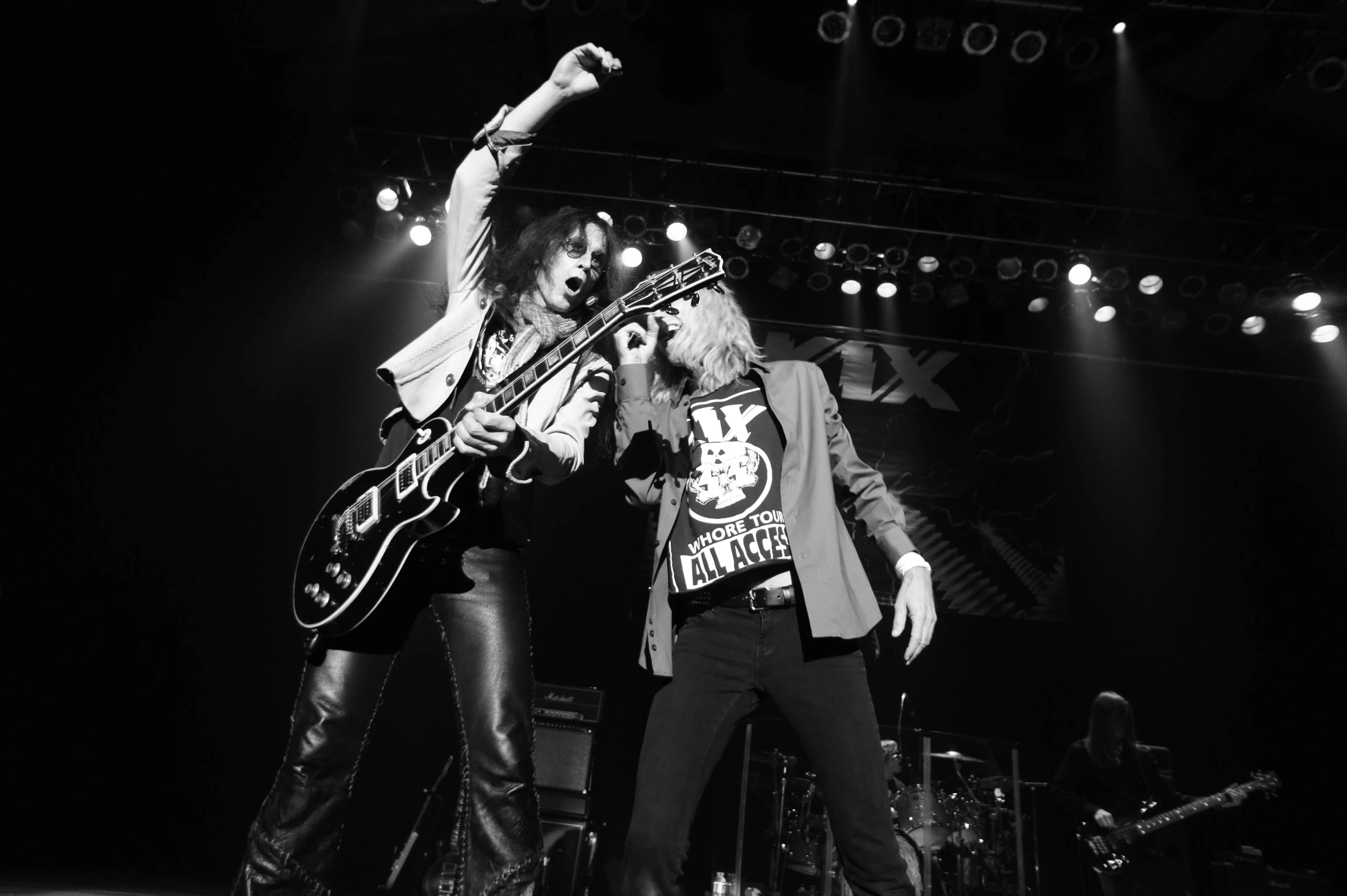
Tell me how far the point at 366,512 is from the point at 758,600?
1.15m

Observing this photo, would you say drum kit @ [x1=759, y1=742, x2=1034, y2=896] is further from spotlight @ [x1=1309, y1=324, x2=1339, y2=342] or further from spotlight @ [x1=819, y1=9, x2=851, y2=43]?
spotlight @ [x1=819, y1=9, x2=851, y2=43]

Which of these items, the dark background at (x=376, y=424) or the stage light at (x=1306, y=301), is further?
the stage light at (x=1306, y=301)

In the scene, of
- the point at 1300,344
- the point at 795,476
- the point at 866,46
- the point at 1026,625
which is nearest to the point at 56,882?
the point at 795,476

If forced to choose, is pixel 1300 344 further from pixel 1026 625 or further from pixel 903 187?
pixel 903 187

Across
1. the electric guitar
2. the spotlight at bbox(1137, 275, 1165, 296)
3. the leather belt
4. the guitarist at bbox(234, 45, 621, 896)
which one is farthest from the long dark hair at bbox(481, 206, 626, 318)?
the spotlight at bbox(1137, 275, 1165, 296)

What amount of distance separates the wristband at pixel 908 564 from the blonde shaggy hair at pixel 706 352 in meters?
0.89

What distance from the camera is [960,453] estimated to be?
7.51 meters

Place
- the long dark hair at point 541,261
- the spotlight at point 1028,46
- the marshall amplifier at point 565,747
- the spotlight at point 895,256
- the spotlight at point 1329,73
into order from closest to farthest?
the long dark hair at point 541,261 < the marshall amplifier at point 565,747 < the spotlight at point 1329,73 < the spotlight at point 1028,46 < the spotlight at point 895,256

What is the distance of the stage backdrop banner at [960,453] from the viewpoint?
282 inches

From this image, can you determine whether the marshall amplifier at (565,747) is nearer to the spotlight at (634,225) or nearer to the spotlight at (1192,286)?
the spotlight at (634,225)

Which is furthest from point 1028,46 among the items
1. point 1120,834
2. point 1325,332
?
point 1120,834

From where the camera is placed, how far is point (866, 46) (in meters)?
7.43

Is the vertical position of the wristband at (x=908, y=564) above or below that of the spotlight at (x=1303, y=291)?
below

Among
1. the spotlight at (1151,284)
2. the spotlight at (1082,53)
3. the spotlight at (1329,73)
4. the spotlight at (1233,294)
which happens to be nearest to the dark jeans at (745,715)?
the spotlight at (1082,53)
